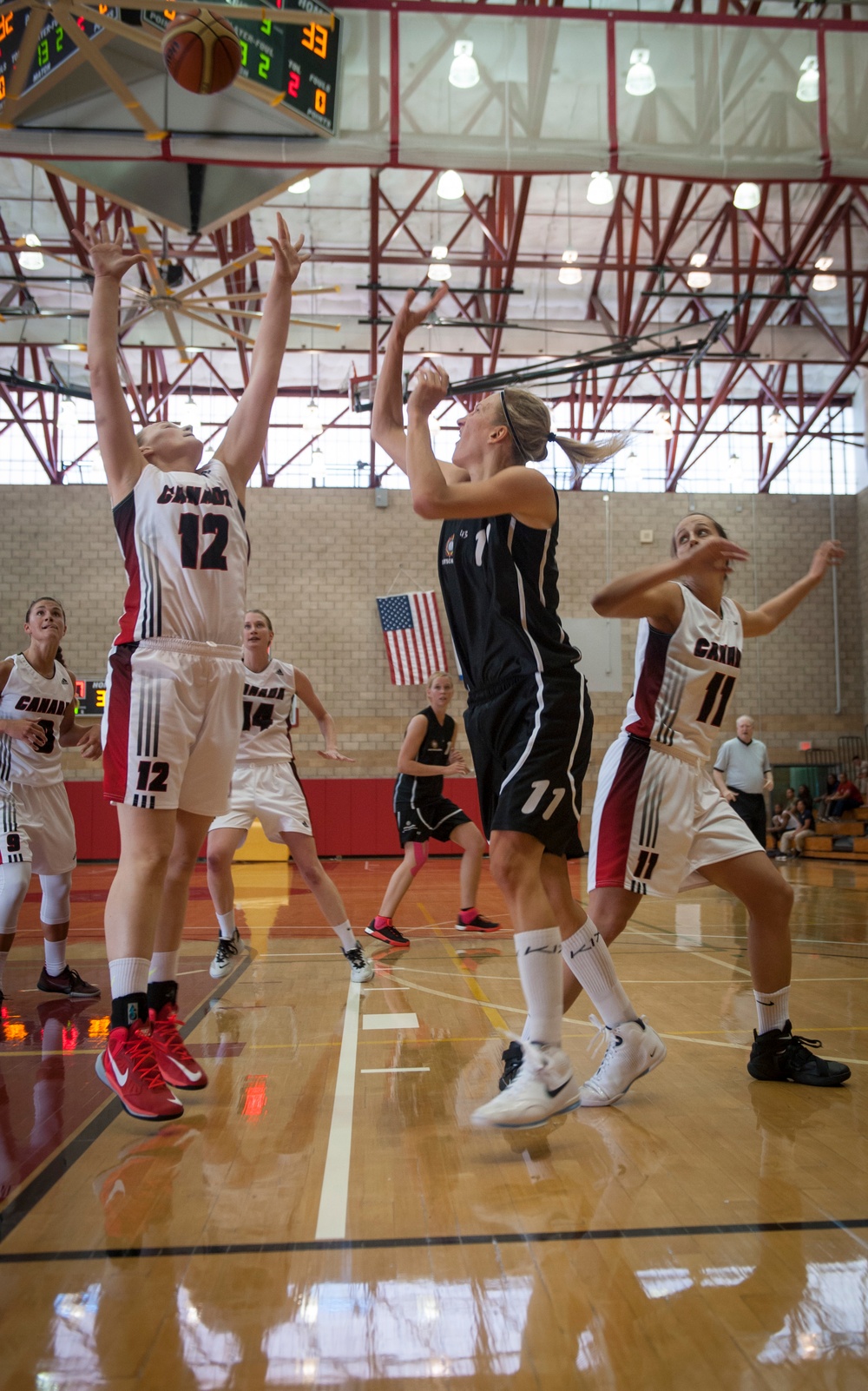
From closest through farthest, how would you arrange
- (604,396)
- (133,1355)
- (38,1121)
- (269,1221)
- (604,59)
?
(133,1355)
(269,1221)
(38,1121)
(604,59)
(604,396)

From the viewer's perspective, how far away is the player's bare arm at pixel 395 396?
10.7ft

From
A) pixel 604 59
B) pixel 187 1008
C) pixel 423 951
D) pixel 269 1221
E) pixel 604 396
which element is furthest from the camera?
pixel 604 396

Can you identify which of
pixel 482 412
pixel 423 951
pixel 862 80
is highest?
pixel 862 80

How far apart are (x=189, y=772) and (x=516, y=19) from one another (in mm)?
9571

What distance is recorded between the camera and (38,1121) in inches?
119

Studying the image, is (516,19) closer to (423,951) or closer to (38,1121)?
(423,951)

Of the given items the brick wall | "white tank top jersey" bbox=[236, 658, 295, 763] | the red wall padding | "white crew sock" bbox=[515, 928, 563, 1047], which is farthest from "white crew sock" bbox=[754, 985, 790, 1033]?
the brick wall

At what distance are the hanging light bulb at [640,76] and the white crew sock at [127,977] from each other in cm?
979

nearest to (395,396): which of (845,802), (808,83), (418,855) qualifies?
(418,855)

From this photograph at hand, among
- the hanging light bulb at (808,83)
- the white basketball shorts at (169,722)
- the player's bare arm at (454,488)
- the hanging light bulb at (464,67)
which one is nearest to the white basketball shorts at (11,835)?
the white basketball shorts at (169,722)

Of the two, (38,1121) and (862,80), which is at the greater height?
(862,80)

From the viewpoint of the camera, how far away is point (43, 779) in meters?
5.22

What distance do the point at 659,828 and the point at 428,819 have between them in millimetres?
4309

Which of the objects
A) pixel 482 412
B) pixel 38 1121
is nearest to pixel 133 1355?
pixel 38 1121
